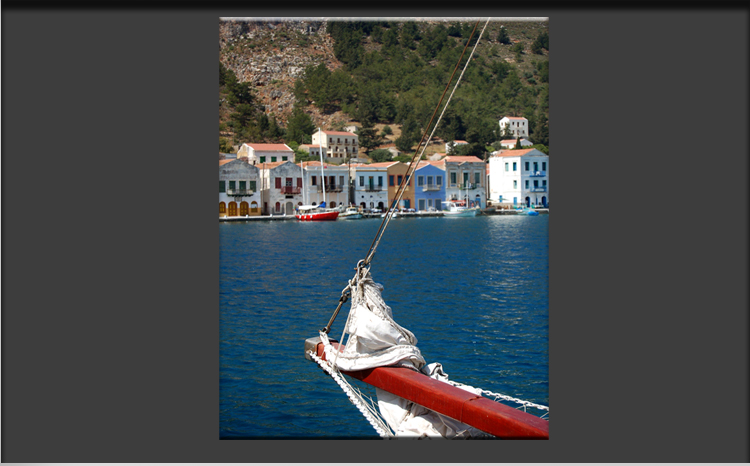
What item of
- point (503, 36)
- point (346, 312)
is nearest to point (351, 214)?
point (346, 312)

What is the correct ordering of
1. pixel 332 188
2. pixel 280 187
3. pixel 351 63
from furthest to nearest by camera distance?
pixel 332 188 → pixel 280 187 → pixel 351 63

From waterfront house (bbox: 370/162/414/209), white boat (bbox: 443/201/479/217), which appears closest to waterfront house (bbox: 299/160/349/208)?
waterfront house (bbox: 370/162/414/209)

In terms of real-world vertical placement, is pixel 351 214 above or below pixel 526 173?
below

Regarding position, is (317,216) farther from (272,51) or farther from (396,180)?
(272,51)

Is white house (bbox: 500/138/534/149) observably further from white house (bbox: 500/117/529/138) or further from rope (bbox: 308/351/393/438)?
rope (bbox: 308/351/393/438)

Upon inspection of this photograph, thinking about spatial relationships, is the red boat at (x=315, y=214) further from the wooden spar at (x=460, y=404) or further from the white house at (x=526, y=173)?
the wooden spar at (x=460, y=404)

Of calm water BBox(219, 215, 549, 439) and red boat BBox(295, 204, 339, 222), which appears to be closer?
calm water BBox(219, 215, 549, 439)
